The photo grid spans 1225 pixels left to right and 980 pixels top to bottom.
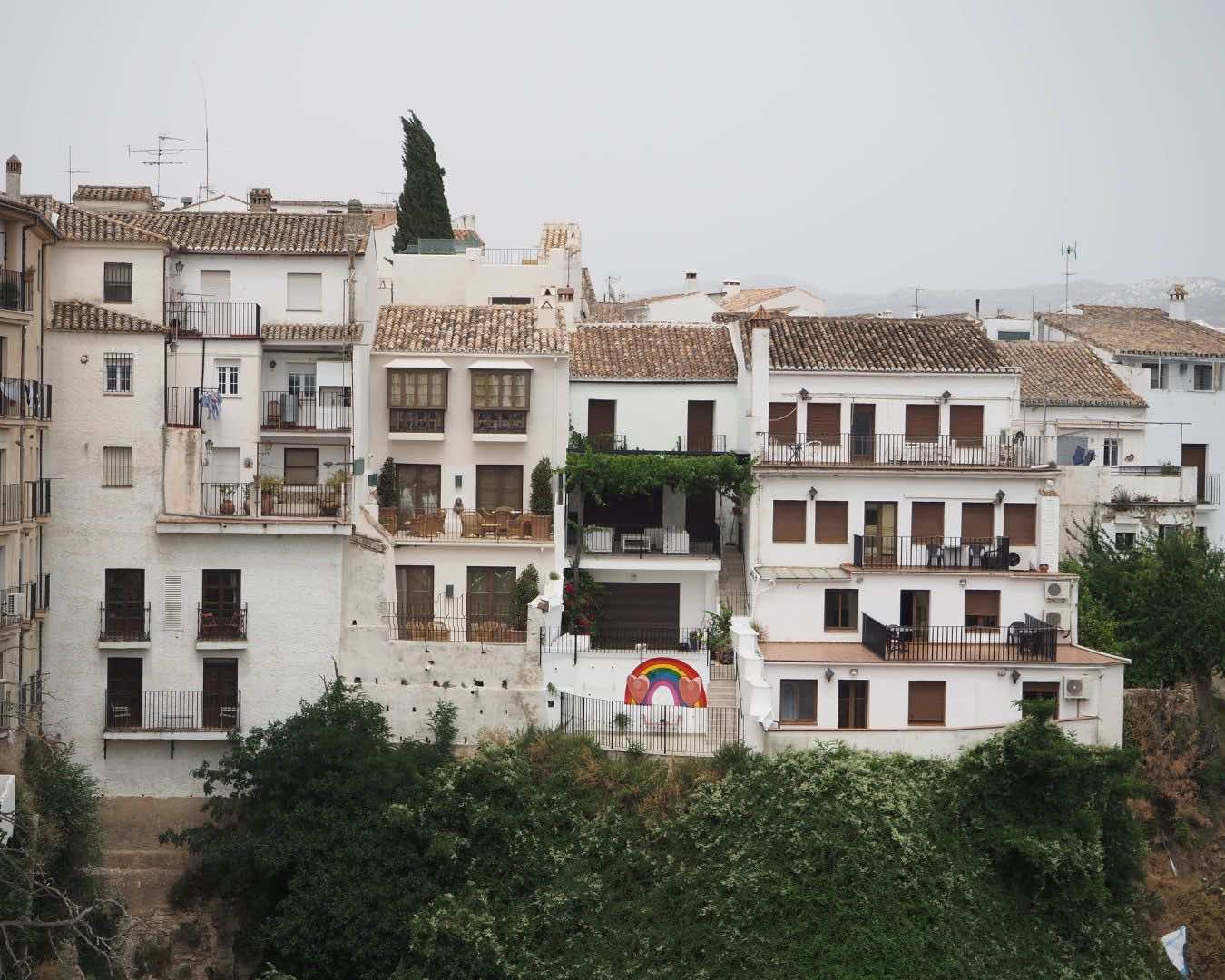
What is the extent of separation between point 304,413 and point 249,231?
186 inches

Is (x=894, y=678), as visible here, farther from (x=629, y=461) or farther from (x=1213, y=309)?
(x=1213, y=309)

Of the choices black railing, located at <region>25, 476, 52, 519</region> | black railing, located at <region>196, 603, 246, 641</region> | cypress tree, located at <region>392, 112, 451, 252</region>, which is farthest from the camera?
cypress tree, located at <region>392, 112, 451, 252</region>

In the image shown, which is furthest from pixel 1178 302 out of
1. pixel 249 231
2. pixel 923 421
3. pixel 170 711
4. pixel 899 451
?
pixel 170 711

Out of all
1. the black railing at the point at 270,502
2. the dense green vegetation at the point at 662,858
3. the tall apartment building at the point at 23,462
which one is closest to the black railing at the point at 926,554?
the dense green vegetation at the point at 662,858

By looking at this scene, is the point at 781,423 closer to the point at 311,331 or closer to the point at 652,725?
the point at 652,725

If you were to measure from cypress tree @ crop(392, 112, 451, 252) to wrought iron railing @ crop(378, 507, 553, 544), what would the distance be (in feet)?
50.0

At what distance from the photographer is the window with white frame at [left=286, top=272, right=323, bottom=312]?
38531 mm

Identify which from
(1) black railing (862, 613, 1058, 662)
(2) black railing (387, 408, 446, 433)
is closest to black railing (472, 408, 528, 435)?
(2) black railing (387, 408, 446, 433)

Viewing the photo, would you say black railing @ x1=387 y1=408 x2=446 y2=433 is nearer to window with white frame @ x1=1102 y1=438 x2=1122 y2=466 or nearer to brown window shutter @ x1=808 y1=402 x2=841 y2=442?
brown window shutter @ x1=808 y1=402 x2=841 y2=442

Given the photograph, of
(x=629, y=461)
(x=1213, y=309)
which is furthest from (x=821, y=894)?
(x=1213, y=309)

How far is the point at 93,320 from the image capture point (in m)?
34.7

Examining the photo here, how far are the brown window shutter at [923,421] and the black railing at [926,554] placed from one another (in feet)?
10.3

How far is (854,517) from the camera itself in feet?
130

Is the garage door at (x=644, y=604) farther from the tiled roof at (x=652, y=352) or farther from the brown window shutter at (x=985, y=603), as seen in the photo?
the brown window shutter at (x=985, y=603)
